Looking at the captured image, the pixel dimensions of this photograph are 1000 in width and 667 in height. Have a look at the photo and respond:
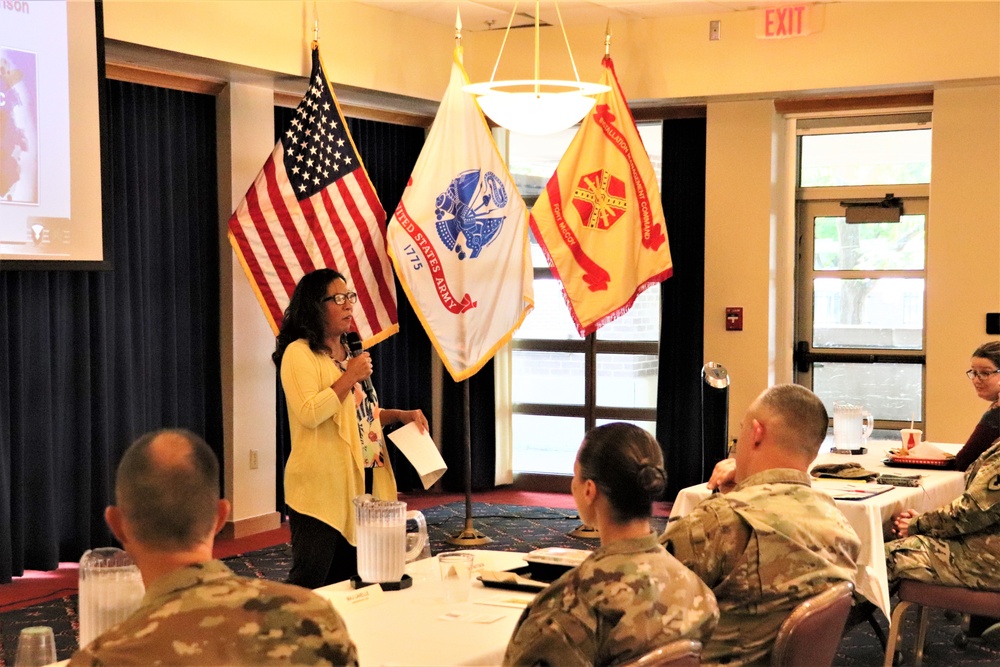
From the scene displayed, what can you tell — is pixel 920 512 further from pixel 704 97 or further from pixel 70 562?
pixel 70 562

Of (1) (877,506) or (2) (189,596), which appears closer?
(2) (189,596)

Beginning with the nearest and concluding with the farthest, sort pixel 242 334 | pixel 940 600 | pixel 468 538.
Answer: pixel 940 600 → pixel 468 538 → pixel 242 334

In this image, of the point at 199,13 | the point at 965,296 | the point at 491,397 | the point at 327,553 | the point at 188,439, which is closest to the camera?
the point at 188,439

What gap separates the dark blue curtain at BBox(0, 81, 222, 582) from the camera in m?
5.72

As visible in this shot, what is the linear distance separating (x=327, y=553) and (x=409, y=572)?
1037 millimetres

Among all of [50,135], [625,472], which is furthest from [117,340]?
[625,472]

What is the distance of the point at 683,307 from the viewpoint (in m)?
7.79

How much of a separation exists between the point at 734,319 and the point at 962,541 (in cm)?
356

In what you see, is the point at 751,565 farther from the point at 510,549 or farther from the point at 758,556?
the point at 510,549

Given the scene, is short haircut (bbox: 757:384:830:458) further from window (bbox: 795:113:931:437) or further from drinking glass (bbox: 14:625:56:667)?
window (bbox: 795:113:931:437)

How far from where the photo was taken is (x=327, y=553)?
393cm

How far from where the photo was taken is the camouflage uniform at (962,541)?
3.89 metres

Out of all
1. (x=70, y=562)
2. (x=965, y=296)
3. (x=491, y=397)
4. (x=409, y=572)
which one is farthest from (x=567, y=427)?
(x=409, y=572)

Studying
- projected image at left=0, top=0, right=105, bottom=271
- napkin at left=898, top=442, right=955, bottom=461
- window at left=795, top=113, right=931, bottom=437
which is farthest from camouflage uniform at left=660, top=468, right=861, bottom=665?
window at left=795, top=113, right=931, bottom=437
